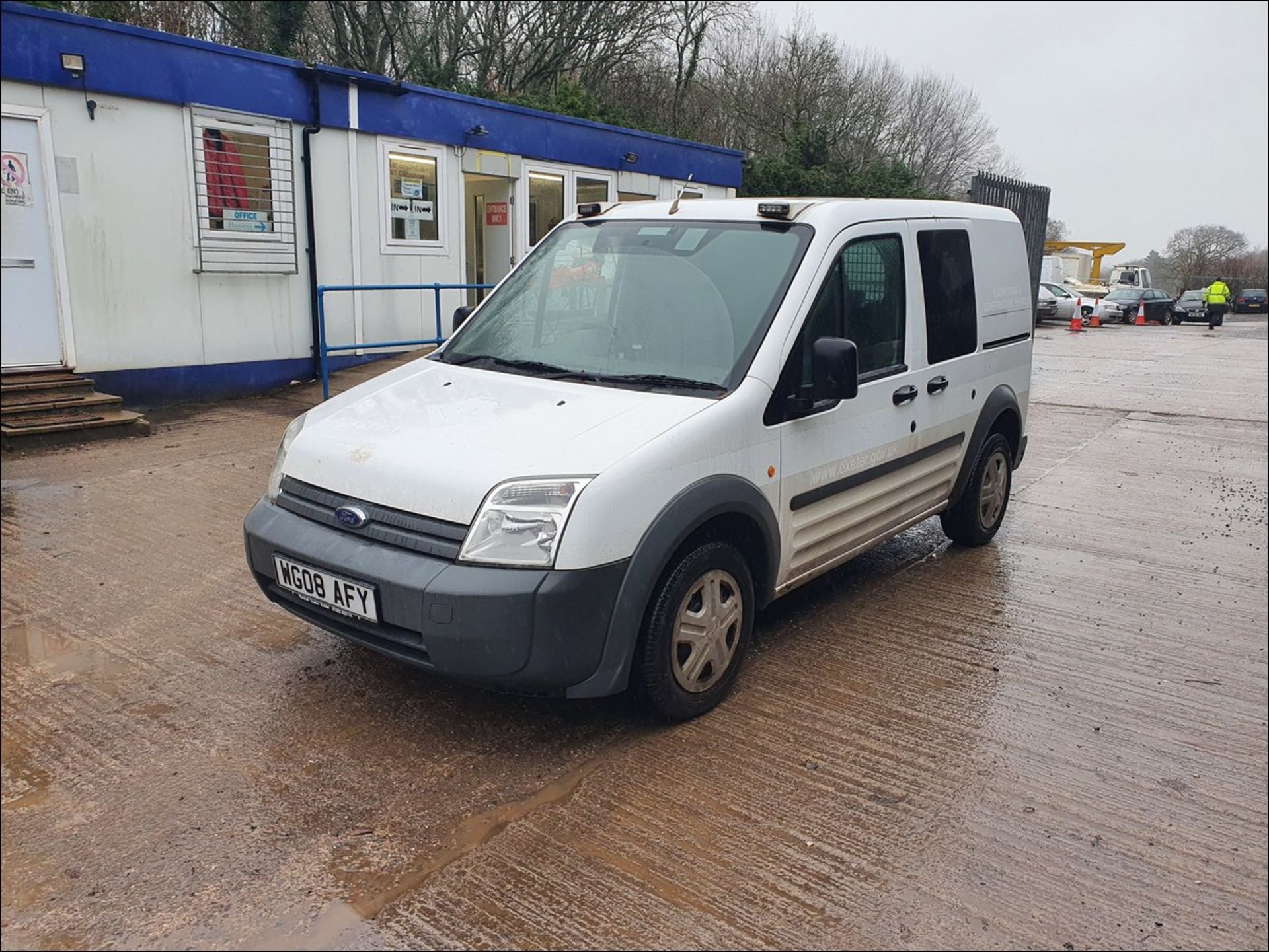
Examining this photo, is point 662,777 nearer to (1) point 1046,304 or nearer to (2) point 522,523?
(2) point 522,523

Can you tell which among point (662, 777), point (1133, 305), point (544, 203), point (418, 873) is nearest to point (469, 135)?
point (544, 203)

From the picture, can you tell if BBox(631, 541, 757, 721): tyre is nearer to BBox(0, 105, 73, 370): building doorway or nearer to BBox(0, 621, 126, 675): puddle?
BBox(0, 621, 126, 675): puddle

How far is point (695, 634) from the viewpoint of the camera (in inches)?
144

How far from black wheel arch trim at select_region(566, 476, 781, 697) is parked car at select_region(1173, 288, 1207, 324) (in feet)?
125

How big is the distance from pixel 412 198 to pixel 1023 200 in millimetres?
9101

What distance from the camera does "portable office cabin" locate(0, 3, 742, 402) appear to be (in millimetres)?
8961

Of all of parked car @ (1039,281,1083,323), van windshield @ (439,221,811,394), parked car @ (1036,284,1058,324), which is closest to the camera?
van windshield @ (439,221,811,394)

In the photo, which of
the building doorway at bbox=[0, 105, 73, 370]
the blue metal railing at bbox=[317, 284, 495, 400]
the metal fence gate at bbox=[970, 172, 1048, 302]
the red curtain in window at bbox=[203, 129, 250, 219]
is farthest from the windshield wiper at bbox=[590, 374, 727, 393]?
the metal fence gate at bbox=[970, 172, 1048, 302]

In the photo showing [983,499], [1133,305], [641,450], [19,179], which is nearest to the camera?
[641,450]

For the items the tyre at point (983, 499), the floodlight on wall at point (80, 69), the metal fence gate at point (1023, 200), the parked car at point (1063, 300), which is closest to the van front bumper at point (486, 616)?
the tyre at point (983, 499)

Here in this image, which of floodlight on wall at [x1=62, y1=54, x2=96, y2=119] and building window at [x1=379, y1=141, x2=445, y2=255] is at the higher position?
floodlight on wall at [x1=62, y1=54, x2=96, y2=119]

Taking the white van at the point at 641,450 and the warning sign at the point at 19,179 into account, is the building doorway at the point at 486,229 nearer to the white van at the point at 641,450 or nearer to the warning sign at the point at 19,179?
the warning sign at the point at 19,179

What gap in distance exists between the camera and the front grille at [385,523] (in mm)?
3234

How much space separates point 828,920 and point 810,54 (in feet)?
114
